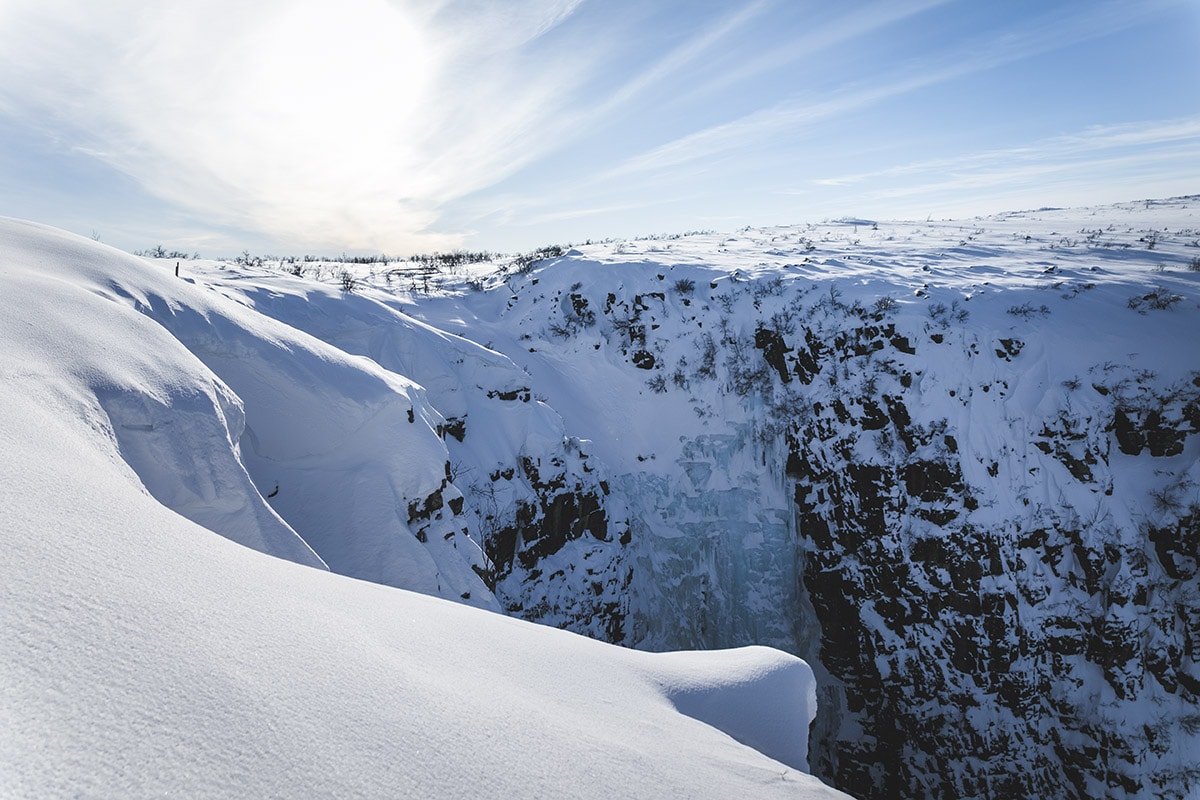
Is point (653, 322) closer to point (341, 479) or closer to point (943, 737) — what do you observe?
point (341, 479)

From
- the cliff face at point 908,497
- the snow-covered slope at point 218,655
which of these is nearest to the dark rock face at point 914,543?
the cliff face at point 908,497

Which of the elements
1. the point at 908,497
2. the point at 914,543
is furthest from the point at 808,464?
the point at 914,543

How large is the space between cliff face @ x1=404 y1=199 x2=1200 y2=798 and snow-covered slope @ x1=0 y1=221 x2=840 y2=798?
7927mm

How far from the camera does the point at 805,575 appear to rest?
14914 millimetres

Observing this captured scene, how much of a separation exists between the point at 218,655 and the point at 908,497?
50.1ft

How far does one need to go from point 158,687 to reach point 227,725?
0.25 m

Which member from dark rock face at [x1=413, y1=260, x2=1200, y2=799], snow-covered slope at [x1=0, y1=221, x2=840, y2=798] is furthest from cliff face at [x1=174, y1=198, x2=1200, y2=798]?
snow-covered slope at [x1=0, y1=221, x2=840, y2=798]

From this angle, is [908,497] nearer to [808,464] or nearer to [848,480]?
[848,480]

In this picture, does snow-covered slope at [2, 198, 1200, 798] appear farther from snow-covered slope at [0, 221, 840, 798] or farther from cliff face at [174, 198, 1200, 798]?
snow-covered slope at [0, 221, 840, 798]

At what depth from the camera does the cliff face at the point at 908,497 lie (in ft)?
37.6

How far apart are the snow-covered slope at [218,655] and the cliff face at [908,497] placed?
793cm

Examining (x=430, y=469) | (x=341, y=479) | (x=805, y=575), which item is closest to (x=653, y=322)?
(x=805, y=575)

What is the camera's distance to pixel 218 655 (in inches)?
72.1

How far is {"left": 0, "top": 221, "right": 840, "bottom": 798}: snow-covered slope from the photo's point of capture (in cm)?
146
